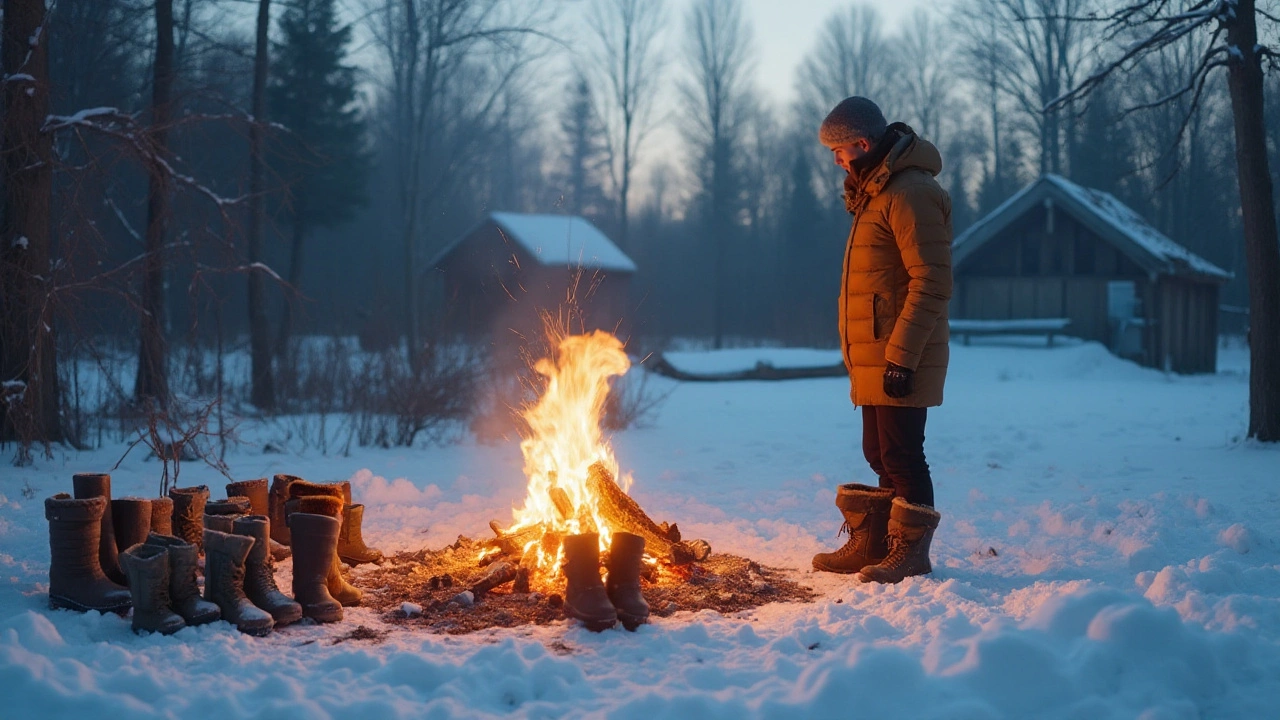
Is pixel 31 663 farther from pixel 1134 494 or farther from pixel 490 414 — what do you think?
pixel 490 414

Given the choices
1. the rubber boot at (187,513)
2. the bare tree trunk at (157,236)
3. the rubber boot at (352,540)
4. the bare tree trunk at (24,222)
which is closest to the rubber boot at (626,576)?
the rubber boot at (352,540)

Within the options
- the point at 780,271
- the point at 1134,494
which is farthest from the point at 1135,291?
the point at 780,271

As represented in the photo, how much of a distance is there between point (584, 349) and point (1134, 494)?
415 cm

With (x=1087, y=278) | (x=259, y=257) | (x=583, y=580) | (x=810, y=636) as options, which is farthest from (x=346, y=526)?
(x=1087, y=278)

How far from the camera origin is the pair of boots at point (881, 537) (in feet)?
15.3

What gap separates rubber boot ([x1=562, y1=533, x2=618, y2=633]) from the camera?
158 inches

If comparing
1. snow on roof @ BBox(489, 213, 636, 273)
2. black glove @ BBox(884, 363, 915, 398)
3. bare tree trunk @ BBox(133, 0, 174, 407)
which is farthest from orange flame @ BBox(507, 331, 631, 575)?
snow on roof @ BBox(489, 213, 636, 273)

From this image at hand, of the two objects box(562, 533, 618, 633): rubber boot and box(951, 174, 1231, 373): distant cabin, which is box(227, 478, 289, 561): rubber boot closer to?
box(562, 533, 618, 633): rubber boot

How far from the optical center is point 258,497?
209 inches

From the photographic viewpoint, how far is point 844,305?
499cm

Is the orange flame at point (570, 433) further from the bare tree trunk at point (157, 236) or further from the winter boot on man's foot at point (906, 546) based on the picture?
the bare tree trunk at point (157, 236)

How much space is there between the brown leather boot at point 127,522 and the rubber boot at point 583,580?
6.45ft

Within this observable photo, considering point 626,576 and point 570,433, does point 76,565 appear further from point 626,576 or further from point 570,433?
point 570,433

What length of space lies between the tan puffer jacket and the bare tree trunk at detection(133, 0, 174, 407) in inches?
184
